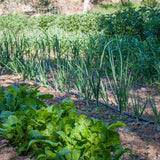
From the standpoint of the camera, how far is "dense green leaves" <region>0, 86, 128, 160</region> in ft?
4.04

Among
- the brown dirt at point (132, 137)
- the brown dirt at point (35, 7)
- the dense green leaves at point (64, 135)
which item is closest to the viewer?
the dense green leaves at point (64, 135)

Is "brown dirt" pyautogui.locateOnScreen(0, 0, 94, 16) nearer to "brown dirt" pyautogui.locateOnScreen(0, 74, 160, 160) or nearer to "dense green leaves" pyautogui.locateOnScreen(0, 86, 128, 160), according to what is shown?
"brown dirt" pyautogui.locateOnScreen(0, 74, 160, 160)

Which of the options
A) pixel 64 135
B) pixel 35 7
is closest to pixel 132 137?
pixel 64 135

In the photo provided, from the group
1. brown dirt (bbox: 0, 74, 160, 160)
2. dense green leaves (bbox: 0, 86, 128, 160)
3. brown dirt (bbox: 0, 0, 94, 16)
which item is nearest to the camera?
dense green leaves (bbox: 0, 86, 128, 160)

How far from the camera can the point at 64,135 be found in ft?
4.34

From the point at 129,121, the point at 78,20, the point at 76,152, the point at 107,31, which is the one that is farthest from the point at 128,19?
the point at 76,152

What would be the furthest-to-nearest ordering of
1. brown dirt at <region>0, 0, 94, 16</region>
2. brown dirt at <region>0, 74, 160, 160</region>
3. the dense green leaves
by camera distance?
brown dirt at <region>0, 0, 94, 16</region> → brown dirt at <region>0, 74, 160, 160</region> → the dense green leaves

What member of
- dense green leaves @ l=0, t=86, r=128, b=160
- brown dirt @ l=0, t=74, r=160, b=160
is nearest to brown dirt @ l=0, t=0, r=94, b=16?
brown dirt @ l=0, t=74, r=160, b=160

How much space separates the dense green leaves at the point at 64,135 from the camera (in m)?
1.23

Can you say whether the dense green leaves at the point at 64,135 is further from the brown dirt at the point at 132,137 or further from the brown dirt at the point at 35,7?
the brown dirt at the point at 35,7

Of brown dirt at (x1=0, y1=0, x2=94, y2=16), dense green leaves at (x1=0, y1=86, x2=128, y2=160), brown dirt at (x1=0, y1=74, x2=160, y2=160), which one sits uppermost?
brown dirt at (x1=0, y1=0, x2=94, y2=16)

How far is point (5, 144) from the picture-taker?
1677 millimetres

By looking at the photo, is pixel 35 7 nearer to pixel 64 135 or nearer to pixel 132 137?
pixel 132 137

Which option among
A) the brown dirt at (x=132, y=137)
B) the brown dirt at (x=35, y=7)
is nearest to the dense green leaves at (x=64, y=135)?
the brown dirt at (x=132, y=137)
